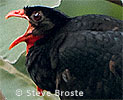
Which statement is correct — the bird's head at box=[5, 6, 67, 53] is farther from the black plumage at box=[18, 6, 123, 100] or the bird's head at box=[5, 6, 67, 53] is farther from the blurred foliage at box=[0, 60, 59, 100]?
the blurred foliage at box=[0, 60, 59, 100]

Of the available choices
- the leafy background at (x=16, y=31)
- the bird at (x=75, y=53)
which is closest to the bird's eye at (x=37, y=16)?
the bird at (x=75, y=53)

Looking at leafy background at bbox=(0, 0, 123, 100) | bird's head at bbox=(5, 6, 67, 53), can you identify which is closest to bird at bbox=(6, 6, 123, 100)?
bird's head at bbox=(5, 6, 67, 53)

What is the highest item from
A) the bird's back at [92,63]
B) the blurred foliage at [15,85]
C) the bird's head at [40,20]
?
the bird's head at [40,20]

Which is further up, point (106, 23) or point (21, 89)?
point (106, 23)

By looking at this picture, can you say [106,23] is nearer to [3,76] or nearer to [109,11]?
[109,11]

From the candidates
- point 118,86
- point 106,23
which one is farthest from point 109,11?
point 118,86

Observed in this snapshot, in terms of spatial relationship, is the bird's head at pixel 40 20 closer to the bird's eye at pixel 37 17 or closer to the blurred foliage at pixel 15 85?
the bird's eye at pixel 37 17

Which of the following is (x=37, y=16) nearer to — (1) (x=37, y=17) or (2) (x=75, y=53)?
(1) (x=37, y=17)
